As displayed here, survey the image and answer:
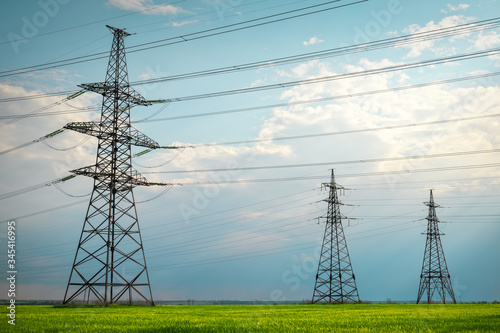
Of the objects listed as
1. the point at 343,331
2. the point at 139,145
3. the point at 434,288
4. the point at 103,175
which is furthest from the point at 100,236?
the point at 434,288

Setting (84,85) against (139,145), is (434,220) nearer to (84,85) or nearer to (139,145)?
(139,145)

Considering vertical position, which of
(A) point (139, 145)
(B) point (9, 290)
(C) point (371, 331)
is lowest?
(C) point (371, 331)

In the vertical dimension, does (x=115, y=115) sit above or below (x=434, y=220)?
above

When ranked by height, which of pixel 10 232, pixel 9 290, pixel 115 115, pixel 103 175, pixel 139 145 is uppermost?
pixel 115 115

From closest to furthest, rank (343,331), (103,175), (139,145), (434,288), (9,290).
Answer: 1. (343,331)
2. (9,290)
3. (103,175)
4. (139,145)
5. (434,288)

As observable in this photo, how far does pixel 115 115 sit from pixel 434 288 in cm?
5090

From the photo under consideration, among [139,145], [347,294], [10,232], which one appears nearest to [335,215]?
[347,294]

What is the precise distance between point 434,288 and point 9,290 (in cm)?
5846

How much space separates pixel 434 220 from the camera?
62844 millimetres

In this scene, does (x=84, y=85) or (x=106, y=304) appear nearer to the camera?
(x=106, y=304)

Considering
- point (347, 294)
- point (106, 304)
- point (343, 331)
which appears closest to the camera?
point (343, 331)

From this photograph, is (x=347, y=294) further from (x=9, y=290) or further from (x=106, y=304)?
(x=9, y=290)

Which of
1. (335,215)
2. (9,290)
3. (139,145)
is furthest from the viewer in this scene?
(335,215)

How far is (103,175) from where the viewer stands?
36.9m
